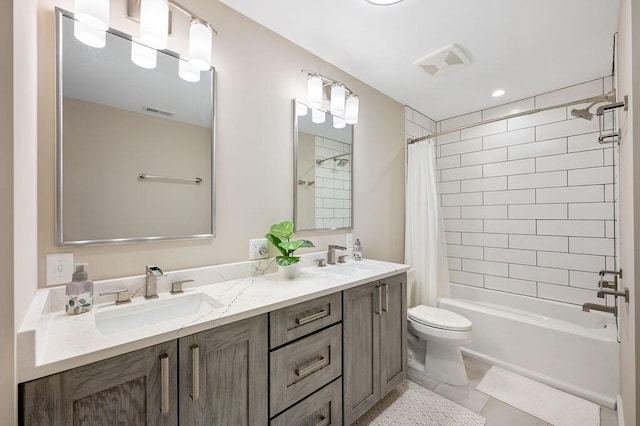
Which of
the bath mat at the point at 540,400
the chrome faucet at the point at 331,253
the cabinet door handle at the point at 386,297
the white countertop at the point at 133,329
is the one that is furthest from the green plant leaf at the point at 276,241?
the bath mat at the point at 540,400

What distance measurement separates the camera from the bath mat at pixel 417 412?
1.58 meters

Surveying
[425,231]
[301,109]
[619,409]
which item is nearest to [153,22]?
[301,109]

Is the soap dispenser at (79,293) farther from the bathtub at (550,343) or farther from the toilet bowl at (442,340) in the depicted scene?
the bathtub at (550,343)

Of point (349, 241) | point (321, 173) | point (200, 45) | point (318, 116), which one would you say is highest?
point (200, 45)

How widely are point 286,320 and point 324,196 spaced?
105cm

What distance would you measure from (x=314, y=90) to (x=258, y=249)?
113cm

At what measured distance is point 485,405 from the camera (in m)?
1.74

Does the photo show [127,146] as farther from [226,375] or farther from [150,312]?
[226,375]

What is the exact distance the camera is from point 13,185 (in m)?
0.61

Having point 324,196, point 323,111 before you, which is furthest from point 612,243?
point 323,111

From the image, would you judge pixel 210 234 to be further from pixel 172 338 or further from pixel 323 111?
pixel 323 111

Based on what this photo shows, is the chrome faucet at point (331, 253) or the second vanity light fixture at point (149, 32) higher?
the second vanity light fixture at point (149, 32)

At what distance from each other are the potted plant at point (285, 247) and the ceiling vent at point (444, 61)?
1.56 m

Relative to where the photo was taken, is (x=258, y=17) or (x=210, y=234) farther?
(x=258, y=17)
